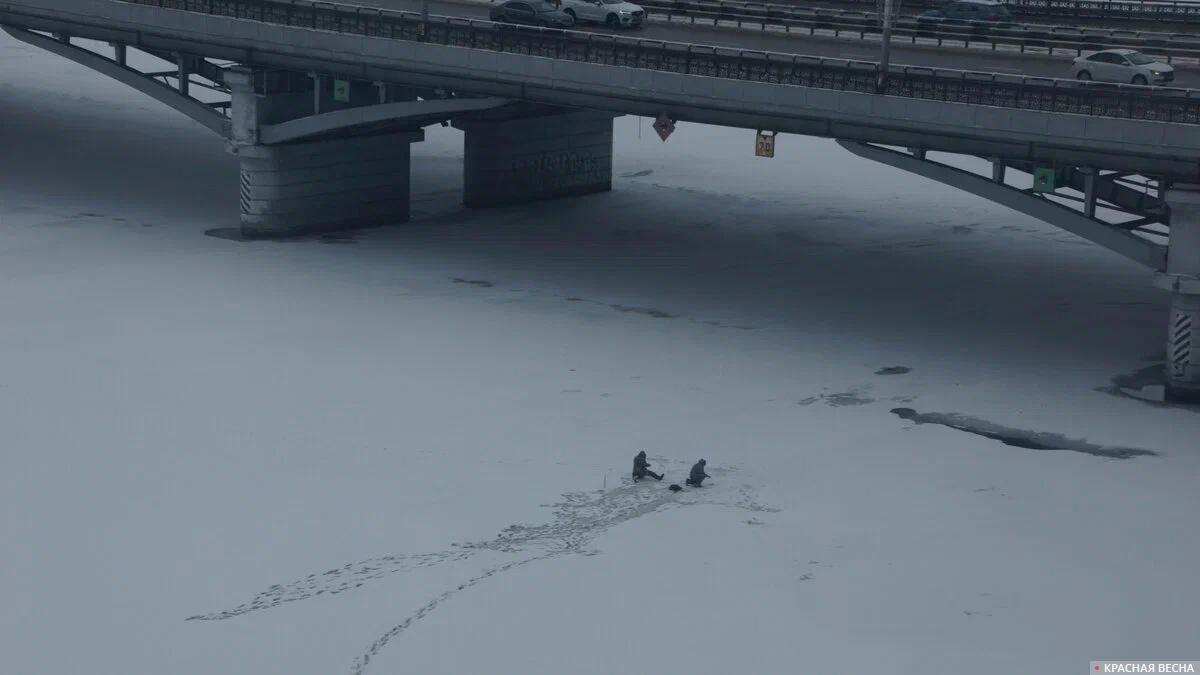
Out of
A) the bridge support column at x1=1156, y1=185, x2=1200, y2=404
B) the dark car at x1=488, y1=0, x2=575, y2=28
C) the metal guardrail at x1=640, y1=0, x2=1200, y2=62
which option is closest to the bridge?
the bridge support column at x1=1156, y1=185, x2=1200, y2=404

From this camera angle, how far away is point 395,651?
73.0 feet

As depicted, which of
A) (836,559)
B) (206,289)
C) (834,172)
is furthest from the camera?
(834,172)

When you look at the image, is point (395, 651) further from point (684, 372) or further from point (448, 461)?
point (684, 372)

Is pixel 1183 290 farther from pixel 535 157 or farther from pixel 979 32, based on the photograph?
pixel 535 157

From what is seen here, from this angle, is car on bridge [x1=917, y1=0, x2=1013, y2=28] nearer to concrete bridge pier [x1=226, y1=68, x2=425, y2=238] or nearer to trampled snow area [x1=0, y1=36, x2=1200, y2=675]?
trampled snow area [x1=0, y1=36, x2=1200, y2=675]

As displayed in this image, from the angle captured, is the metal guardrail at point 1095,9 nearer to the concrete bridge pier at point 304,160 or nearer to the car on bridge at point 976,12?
the car on bridge at point 976,12

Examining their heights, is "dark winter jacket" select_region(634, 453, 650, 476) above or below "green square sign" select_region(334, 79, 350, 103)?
below

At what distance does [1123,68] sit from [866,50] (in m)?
8.13

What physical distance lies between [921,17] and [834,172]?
817 inches

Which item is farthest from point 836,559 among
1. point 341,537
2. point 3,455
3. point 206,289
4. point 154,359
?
point 206,289

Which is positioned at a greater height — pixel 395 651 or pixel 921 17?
pixel 921 17

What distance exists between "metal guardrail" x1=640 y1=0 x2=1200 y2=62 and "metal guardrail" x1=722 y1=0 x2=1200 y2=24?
3036mm

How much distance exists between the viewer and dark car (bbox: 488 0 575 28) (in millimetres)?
45750

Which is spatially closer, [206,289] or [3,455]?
[3,455]
